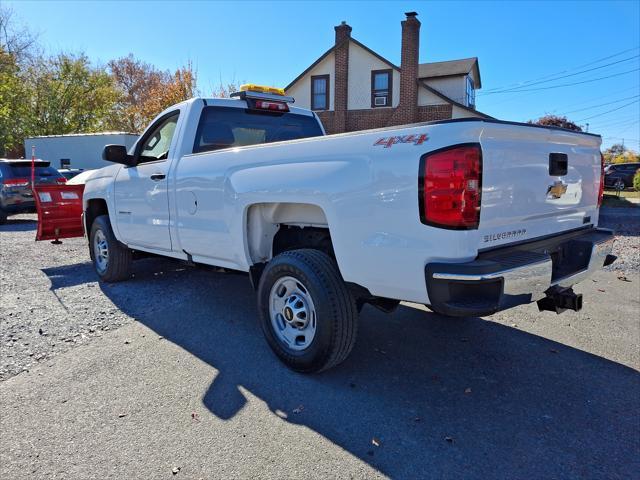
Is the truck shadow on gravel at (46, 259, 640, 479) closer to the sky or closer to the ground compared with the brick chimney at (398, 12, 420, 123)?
closer to the ground

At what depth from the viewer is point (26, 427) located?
277cm

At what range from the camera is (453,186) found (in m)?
2.39

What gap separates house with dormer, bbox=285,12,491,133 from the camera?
71.2 feet

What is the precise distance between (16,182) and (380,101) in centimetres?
1652

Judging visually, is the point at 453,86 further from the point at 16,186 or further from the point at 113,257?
the point at 113,257

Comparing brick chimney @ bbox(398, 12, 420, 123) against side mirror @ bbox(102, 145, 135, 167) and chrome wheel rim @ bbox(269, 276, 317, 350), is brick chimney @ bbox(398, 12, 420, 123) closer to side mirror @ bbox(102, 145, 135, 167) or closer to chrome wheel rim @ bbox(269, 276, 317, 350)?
side mirror @ bbox(102, 145, 135, 167)

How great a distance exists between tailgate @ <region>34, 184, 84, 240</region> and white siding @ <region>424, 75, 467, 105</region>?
21.4 metres

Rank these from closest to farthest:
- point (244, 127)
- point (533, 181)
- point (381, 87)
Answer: point (533, 181) → point (244, 127) → point (381, 87)

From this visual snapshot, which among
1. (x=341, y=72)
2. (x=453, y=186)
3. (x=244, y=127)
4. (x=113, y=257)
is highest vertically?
(x=341, y=72)

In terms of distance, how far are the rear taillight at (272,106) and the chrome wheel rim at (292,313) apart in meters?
2.33

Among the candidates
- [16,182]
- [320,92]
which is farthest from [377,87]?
[16,182]

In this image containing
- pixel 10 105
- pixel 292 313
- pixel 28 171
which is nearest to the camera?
pixel 292 313

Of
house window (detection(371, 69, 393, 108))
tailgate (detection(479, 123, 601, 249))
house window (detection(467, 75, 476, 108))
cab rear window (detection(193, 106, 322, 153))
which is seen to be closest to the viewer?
tailgate (detection(479, 123, 601, 249))

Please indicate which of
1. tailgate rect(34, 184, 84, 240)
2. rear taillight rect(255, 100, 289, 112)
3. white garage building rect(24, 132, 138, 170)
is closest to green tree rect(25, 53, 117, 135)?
white garage building rect(24, 132, 138, 170)
